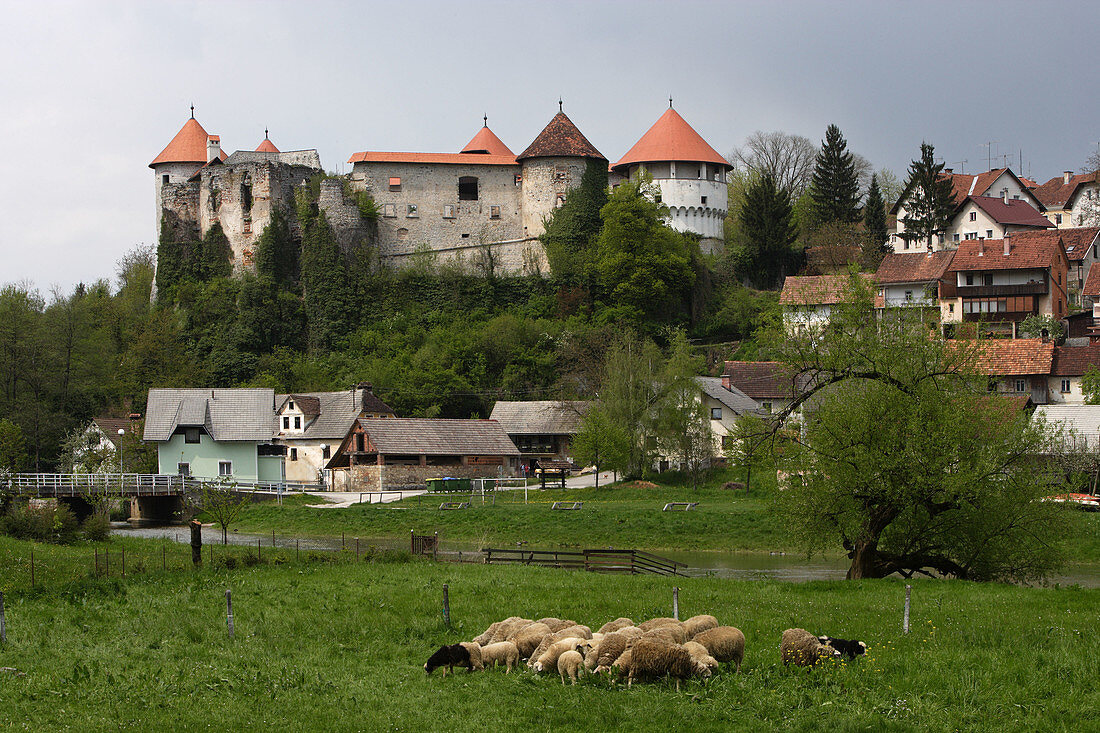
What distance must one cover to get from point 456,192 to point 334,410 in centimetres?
2412

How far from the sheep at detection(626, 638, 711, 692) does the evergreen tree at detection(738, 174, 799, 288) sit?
63421 mm

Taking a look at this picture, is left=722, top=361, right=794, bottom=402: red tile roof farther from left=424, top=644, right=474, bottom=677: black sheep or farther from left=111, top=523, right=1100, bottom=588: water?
left=424, top=644, right=474, bottom=677: black sheep

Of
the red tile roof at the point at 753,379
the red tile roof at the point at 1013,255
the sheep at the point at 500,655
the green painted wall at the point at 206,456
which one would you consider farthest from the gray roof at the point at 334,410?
the sheep at the point at 500,655

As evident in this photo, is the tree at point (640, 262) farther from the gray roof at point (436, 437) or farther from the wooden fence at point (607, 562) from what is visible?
the wooden fence at point (607, 562)

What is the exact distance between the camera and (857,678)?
1262cm

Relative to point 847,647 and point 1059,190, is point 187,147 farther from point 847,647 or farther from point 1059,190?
point 847,647

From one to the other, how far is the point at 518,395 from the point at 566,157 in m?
18.7

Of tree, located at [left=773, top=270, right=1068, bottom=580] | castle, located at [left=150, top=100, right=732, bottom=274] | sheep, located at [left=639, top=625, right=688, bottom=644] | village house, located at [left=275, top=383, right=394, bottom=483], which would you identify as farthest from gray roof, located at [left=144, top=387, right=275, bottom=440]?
sheep, located at [left=639, top=625, right=688, bottom=644]

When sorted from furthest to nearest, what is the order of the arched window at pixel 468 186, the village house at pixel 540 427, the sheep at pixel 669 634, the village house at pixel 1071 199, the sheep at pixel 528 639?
1. the village house at pixel 1071 199
2. the arched window at pixel 468 186
3. the village house at pixel 540 427
4. the sheep at pixel 528 639
5. the sheep at pixel 669 634

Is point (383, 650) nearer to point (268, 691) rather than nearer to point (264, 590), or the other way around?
point (268, 691)

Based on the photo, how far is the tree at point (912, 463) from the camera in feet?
71.8

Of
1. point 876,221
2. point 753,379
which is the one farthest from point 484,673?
point 876,221

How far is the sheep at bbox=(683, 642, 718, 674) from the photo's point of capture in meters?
13.1

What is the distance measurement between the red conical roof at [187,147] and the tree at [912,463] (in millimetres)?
66519
